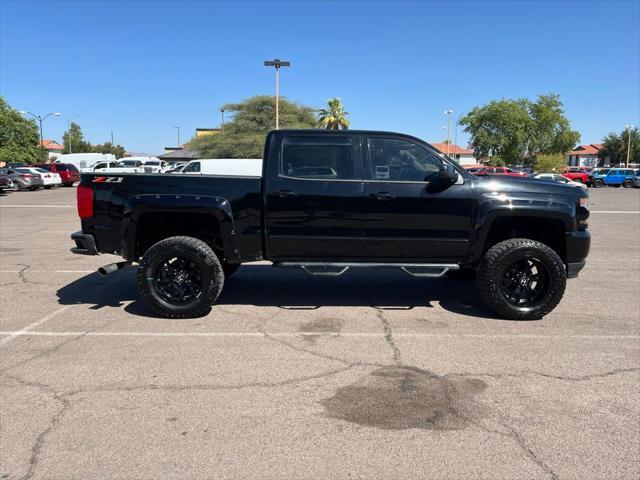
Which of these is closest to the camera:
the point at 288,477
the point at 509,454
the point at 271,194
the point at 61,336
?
the point at 288,477

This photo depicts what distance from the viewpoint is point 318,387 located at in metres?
3.91

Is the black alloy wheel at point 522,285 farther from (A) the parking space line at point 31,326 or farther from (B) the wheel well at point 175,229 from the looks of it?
(A) the parking space line at point 31,326

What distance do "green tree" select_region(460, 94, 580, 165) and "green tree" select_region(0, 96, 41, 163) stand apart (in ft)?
195

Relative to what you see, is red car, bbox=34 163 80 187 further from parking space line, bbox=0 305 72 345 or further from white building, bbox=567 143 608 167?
white building, bbox=567 143 608 167

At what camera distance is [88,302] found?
20.7ft

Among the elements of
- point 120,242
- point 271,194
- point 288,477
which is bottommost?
point 288,477

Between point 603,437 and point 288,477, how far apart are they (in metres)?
1.98

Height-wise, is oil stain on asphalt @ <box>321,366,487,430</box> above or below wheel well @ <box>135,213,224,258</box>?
below

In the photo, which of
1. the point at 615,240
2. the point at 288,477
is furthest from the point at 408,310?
the point at 615,240

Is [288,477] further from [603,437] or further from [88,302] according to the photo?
[88,302]

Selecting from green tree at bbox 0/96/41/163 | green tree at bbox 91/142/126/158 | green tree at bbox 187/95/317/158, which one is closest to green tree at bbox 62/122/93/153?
green tree at bbox 91/142/126/158

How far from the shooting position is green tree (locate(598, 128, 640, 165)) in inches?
3708

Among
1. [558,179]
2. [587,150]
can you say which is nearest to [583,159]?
[587,150]

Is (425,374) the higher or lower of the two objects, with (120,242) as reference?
lower
